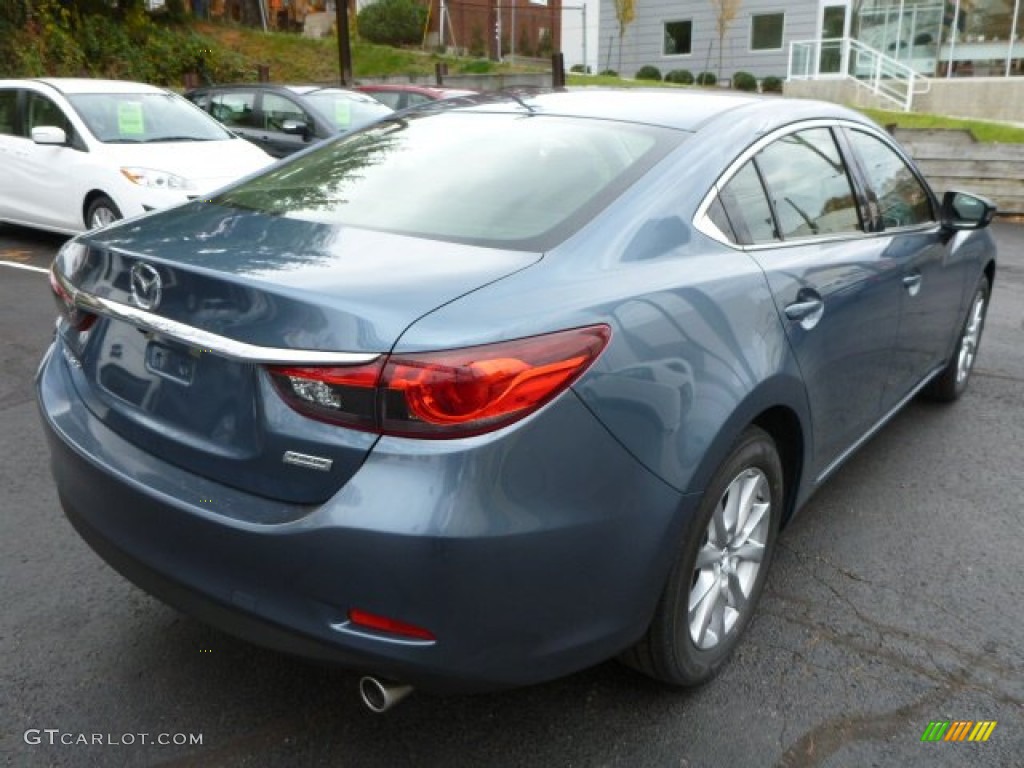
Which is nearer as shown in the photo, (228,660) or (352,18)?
(228,660)

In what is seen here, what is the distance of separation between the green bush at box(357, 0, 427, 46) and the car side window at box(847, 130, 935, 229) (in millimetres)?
27929

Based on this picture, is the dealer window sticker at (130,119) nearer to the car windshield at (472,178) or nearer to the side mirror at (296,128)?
the side mirror at (296,128)

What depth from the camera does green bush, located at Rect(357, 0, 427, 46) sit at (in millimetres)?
29266

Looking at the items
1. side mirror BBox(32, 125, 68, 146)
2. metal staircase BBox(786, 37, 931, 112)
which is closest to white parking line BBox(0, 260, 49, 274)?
side mirror BBox(32, 125, 68, 146)

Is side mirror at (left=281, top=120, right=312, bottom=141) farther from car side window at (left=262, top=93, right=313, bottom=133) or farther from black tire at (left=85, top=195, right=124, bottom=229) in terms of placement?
black tire at (left=85, top=195, right=124, bottom=229)

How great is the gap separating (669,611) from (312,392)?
1.02m

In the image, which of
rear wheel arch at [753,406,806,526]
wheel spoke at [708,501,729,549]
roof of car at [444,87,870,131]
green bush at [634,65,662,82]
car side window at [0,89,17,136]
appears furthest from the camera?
green bush at [634,65,662,82]

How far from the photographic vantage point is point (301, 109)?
1080cm

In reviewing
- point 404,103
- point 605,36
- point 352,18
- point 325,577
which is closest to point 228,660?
point 325,577

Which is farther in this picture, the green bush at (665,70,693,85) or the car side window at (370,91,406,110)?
the green bush at (665,70,693,85)

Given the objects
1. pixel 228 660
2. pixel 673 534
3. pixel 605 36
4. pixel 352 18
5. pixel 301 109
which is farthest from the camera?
pixel 605 36

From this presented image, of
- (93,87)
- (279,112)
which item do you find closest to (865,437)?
(93,87)

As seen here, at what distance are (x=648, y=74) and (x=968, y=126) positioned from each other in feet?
53.9

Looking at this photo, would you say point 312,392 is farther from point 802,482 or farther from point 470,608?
point 802,482
